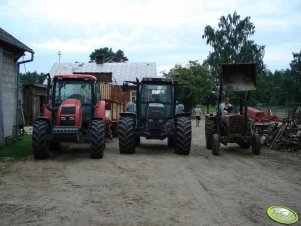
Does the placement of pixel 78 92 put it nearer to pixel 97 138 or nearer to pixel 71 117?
pixel 71 117

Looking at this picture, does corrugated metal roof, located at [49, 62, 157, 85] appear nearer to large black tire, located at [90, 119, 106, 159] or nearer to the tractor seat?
the tractor seat

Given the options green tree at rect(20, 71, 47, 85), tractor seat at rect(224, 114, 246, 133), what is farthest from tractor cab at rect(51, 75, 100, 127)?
green tree at rect(20, 71, 47, 85)

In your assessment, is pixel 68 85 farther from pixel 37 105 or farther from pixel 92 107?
pixel 37 105

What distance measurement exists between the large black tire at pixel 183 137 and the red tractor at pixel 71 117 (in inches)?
91.3

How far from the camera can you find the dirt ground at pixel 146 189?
6320mm

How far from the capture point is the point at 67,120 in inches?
467

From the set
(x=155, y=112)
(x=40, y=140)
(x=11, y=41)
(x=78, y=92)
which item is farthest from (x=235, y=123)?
(x=11, y=41)

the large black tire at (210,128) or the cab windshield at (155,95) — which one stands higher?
the cab windshield at (155,95)

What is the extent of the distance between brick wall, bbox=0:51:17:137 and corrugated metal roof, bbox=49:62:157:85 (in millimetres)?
23635

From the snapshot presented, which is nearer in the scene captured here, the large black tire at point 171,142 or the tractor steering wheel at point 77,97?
the tractor steering wheel at point 77,97

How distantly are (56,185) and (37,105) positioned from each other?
70.6ft

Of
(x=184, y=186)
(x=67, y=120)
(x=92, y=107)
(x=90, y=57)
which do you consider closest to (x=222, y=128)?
(x=92, y=107)

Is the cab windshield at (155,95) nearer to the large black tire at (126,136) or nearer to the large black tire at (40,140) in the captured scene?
the large black tire at (126,136)

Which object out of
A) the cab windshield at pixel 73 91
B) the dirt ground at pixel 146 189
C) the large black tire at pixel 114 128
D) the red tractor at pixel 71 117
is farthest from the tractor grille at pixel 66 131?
the large black tire at pixel 114 128
